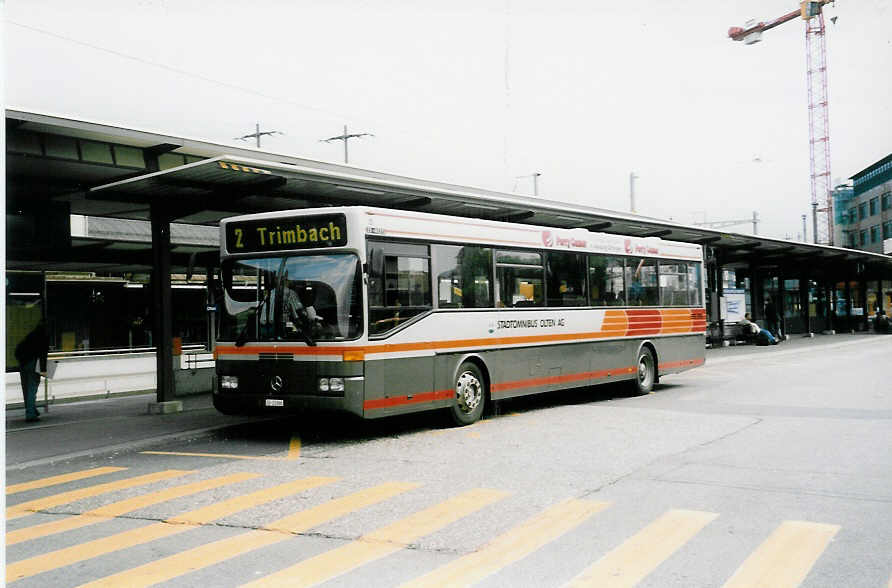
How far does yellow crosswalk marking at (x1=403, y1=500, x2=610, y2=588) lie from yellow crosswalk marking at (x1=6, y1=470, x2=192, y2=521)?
13.7 feet

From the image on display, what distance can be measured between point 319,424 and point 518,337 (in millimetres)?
3417

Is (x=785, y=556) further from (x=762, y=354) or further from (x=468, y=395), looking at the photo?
(x=762, y=354)

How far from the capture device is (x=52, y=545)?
20.4 feet

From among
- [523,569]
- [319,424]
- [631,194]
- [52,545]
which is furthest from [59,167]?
[631,194]

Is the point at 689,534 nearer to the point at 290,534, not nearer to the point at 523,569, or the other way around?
the point at 523,569

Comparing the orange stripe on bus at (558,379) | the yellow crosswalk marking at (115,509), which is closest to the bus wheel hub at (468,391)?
the orange stripe on bus at (558,379)

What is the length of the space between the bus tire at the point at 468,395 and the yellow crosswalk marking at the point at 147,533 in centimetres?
414

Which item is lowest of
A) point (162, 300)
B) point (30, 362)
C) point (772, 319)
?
point (772, 319)

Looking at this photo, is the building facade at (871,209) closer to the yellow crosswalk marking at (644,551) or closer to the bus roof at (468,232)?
the bus roof at (468,232)

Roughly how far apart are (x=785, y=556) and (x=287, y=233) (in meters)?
7.50

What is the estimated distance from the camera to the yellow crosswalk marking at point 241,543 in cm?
528

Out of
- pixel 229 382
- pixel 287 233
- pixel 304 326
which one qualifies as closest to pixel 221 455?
pixel 229 382

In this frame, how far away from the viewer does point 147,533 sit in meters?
6.46

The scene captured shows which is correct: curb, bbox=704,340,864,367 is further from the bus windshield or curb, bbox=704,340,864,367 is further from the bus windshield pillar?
the bus windshield
